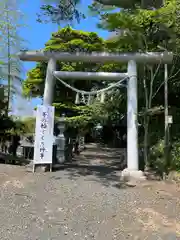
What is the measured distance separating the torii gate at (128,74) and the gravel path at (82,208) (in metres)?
0.92

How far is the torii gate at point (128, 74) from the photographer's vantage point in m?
6.93

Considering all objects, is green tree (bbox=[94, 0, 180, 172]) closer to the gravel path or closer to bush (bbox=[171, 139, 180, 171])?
bush (bbox=[171, 139, 180, 171])

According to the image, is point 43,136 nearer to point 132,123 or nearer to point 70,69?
point 132,123

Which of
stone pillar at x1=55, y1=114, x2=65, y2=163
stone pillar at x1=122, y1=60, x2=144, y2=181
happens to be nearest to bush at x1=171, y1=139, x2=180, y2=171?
stone pillar at x1=122, y1=60, x2=144, y2=181

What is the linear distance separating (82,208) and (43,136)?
2.69 m

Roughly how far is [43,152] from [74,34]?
10.3 m

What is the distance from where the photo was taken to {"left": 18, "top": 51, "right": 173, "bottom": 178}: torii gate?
6.93 m

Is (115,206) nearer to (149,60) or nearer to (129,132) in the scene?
(129,132)

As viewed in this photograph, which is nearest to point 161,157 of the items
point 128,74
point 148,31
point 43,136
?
point 128,74

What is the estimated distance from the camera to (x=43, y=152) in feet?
22.9

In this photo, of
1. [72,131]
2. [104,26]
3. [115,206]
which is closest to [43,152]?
[115,206]

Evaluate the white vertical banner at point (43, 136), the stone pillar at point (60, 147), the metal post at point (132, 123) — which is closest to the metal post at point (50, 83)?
the white vertical banner at point (43, 136)

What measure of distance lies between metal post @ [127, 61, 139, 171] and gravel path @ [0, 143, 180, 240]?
2.38 feet

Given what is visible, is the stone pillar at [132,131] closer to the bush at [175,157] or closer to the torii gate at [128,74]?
the torii gate at [128,74]
